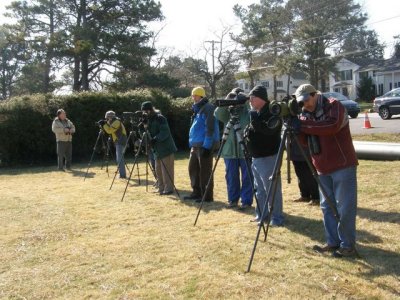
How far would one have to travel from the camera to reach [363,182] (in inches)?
333

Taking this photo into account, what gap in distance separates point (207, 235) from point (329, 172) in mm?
1963

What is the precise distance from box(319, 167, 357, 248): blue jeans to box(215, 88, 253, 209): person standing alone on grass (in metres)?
1.92

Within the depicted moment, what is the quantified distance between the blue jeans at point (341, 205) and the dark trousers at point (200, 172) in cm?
306

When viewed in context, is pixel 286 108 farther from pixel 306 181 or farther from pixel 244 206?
pixel 306 181

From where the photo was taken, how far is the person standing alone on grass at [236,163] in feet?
→ 22.4

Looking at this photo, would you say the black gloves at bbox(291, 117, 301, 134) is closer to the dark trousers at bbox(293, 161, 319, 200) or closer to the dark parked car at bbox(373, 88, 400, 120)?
the dark trousers at bbox(293, 161, 319, 200)

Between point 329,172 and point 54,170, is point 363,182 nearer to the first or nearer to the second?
point 329,172

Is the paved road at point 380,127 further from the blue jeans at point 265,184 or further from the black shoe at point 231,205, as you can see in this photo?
the blue jeans at point 265,184

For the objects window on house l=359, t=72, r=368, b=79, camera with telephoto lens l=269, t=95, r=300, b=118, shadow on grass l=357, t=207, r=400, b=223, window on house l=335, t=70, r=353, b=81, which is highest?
window on house l=335, t=70, r=353, b=81

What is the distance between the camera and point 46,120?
1614cm

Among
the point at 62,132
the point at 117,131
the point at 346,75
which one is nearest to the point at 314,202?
the point at 117,131

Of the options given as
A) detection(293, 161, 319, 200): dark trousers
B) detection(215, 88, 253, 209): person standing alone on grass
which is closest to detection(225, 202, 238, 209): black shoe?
detection(215, 88, 253, 209): person standing alone on grass

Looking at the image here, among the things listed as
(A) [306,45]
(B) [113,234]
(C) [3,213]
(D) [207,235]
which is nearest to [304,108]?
(D) [207,235]

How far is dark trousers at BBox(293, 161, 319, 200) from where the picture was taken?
7.27 metres
